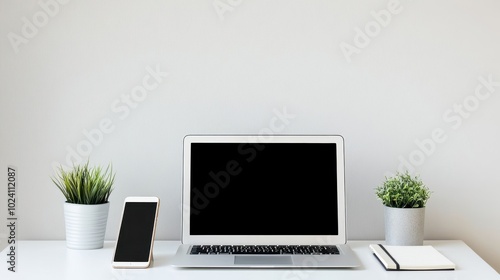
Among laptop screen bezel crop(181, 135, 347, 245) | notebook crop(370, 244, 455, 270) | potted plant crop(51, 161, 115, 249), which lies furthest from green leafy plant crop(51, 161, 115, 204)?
notebook crop(370, 244, 455, 270)

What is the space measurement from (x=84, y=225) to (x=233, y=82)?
0.64 meters

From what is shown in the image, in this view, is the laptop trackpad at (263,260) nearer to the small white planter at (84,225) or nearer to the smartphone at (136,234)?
the smartphone at (136,234)

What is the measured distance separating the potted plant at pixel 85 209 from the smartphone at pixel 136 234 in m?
0.11

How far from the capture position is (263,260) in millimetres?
1587

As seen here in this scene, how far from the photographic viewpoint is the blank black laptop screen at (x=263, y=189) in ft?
5.66

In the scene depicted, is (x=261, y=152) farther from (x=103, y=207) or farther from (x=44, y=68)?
(x=44, y=68)

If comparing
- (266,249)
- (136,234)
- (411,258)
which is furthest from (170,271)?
(411,258)

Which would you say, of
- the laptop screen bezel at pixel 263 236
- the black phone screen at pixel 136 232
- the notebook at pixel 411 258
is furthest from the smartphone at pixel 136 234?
the notebook at pixel 411 258

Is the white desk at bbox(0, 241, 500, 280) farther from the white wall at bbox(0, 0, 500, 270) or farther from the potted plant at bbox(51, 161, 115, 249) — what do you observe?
the white wall at bbox(0, 0, 500, 270)

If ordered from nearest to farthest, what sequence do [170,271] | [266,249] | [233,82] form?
[170,271] < [266,249] < [233,82]

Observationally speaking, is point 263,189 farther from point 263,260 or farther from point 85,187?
point 85,187

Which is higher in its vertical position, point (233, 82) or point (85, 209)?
point (233, 82)

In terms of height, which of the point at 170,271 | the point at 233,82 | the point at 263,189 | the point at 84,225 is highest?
the point at 233,82

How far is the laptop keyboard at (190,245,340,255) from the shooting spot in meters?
1.65
